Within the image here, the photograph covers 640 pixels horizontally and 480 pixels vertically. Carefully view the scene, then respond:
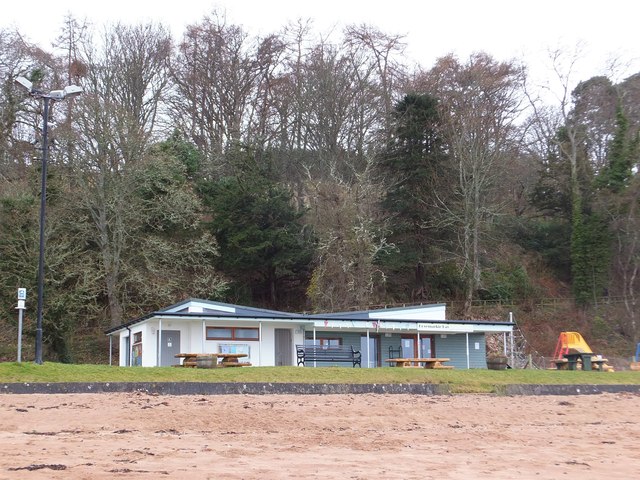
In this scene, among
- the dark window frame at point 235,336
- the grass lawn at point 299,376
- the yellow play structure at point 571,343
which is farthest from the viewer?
the yellow play structure at point 571,343

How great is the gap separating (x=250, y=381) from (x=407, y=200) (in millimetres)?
25238

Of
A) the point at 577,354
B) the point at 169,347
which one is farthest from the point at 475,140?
the point at 169,347

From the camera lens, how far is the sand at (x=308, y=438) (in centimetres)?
985

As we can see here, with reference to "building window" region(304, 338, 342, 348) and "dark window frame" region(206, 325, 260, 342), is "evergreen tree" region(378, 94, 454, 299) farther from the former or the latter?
"dark window frame" region(206, 325, 260, 342)

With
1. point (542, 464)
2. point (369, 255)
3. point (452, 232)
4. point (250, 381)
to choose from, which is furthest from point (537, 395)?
point (452, 232)

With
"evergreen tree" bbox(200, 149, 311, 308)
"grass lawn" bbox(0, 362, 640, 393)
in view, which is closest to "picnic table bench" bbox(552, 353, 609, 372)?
"grass lawn" bbox(0, 362, 640, 393)

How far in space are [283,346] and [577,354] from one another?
12616mm

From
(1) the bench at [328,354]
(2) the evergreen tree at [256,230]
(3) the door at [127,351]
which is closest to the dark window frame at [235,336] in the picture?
(1) the bench at [328,354]

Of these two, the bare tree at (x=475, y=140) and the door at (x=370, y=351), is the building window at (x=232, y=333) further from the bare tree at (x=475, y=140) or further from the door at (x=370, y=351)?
the bare tree at (x=475, y=140)

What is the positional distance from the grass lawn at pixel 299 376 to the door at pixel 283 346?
7.06 meters

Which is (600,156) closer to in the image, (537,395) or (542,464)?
(537,395)

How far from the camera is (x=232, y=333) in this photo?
31.1 m

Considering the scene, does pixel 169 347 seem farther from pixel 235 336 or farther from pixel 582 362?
pixel 582 362

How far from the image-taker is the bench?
31.1 m
